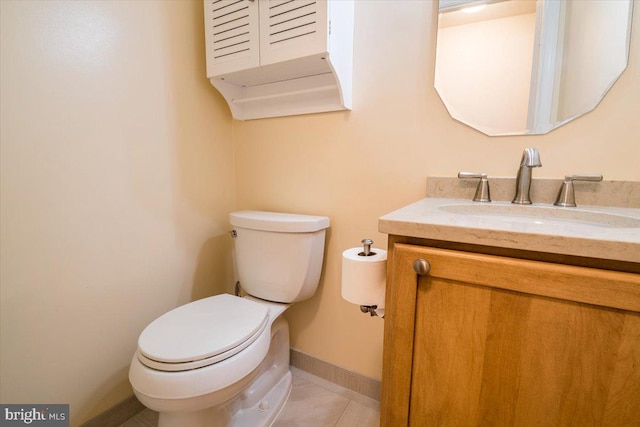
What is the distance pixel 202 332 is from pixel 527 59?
52.4 inches

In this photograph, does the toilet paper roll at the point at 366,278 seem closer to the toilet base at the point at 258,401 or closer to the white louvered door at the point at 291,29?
the toilet base at the point at 258,401

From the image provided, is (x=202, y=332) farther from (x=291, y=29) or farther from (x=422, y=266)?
(x=291, y=29)

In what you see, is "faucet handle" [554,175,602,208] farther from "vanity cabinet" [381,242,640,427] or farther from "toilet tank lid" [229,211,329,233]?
"toilet tank lid" [229,211,329,233]

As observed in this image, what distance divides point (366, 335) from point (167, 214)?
1004 millimetres

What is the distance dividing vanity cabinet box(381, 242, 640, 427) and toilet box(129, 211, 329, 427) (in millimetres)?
446

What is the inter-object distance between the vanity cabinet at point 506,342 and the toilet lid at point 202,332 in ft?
1.49

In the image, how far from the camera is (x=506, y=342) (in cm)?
51

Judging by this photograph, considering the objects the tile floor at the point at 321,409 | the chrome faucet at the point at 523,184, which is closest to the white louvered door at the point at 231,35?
the chrome faucet at the point at 523,184

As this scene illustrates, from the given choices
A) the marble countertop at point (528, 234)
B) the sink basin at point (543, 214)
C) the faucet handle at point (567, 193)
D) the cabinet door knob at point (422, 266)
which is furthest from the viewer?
the faucet handle at point (567, 193)

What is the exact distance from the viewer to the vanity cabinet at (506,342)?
0.44m

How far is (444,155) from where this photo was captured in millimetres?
992

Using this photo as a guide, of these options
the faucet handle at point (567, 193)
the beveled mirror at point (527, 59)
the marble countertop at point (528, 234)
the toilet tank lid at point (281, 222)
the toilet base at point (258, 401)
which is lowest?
the toilet base at point (258, 401)

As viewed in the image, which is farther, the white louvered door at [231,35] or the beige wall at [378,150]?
the white louvered door at [231,35]

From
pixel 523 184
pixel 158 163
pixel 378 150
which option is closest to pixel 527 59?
pixel 523 184
